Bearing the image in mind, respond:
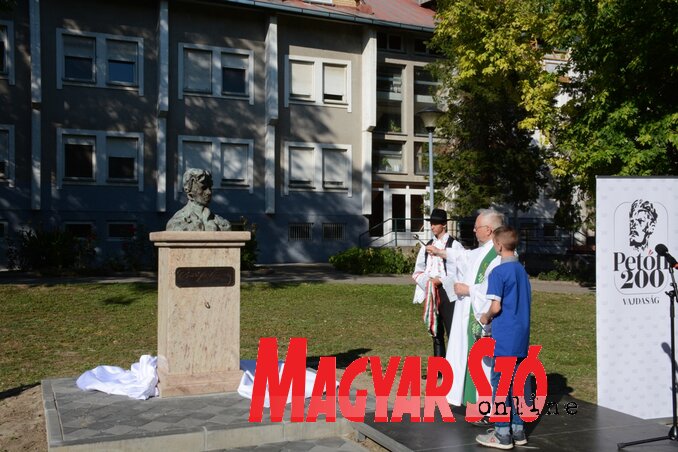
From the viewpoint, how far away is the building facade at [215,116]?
28375mm

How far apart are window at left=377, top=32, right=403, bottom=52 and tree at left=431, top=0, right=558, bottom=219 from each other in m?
4.73

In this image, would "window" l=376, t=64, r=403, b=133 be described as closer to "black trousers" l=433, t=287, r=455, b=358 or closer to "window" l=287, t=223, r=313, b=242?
"window" l=287, t=223, r=313, b=242

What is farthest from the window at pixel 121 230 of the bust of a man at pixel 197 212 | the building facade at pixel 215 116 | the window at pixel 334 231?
the bust of a man at pixel 197 212

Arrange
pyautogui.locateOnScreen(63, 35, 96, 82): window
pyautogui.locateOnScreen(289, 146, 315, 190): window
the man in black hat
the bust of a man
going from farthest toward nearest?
pyautogui.locateOnScreen(289, 146, 315, 190): window → pyautogui.locateOnScreen(63, 35, 96, 82): window → the man in black hat → the bust of a man

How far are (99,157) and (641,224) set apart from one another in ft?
81.9

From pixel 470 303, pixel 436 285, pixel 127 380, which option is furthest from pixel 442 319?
pixel 127 380

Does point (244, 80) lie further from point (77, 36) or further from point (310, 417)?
point (310, 417)

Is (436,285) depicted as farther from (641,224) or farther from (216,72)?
(216,72)

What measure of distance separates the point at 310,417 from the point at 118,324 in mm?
8209

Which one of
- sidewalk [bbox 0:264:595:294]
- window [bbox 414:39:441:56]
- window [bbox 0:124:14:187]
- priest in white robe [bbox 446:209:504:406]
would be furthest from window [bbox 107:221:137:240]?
priest in white robe [bbox 446:209:504:406]

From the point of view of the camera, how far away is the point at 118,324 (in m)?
14.4

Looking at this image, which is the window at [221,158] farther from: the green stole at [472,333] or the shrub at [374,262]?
the green stole at [472,333]

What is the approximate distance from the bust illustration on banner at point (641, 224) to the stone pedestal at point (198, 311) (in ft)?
13.0

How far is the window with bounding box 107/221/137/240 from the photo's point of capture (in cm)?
2944
